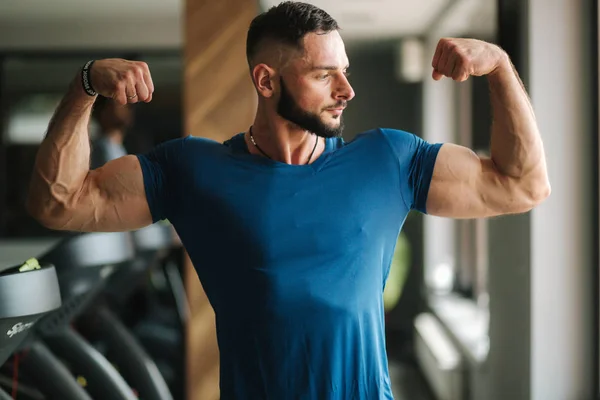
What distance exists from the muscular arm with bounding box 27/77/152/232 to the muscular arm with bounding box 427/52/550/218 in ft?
1.88

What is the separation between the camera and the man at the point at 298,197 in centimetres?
125

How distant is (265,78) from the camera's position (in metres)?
1.34

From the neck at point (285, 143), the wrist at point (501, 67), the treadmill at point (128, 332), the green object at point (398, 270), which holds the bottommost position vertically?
the green object at point (398, 270)

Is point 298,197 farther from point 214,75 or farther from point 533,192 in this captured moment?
point 214,75

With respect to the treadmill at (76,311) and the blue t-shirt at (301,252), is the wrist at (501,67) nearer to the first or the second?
the blue t-shirt at (301,252)

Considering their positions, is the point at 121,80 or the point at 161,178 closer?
the point at 121,80

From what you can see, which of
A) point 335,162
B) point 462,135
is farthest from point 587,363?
point 462,135

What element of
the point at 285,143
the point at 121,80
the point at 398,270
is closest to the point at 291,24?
the point at 285,143

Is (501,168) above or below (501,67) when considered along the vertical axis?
below

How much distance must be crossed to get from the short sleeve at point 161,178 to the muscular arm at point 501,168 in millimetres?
495

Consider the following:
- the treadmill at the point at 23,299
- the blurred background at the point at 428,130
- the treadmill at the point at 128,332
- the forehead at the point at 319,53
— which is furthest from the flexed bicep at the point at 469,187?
the treadmill at the point at 128,332

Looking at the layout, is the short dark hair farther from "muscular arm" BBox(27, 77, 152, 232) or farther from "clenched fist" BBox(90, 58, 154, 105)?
"muscular arm" BBox(27, 77, 152, 232)

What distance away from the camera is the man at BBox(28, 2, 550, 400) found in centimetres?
125

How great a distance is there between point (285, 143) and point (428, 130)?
421 centimetres
